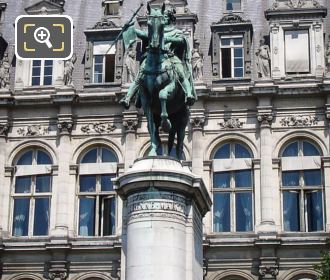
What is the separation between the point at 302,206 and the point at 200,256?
18631 millimetres

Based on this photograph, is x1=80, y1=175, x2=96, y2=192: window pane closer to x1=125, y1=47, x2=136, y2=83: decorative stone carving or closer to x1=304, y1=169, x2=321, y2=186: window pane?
x1=125, y1=47, x2=136, y2=83: decorative stone carving

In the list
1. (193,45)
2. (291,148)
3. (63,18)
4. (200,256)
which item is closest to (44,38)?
(63,18)

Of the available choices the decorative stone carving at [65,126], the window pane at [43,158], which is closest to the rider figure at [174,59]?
the decorative stone carving at [65,126]

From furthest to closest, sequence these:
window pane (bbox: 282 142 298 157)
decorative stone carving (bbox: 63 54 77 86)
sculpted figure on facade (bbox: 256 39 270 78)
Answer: decorative stone carving (bbox: 63 54 77 86), sculpted figure on facade (bbox: 256 39 270 78), window pane (bbox: 282 142 298 157)

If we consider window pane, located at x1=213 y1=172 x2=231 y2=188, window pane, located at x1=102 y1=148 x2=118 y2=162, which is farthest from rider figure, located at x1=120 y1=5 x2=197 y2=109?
window pane, located at x1=102 y1=148 x2=118 y2=162

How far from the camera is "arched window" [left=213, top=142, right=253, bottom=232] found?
3866 centimetres

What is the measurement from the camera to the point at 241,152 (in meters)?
39.6

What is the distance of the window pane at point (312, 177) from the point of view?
1529 inches

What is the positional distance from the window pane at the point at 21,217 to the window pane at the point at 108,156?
3.76 metres

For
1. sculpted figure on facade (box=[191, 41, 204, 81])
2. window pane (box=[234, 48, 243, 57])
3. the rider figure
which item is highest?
window pane (box=[234, 48, 243, 57])

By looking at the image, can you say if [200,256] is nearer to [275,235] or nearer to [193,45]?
[275,235]

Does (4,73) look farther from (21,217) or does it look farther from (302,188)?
(302,188)

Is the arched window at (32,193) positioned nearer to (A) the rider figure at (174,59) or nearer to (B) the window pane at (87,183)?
(B) the window pane at (87,183)

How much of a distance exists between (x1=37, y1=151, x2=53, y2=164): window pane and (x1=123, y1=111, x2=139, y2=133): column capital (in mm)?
3700
